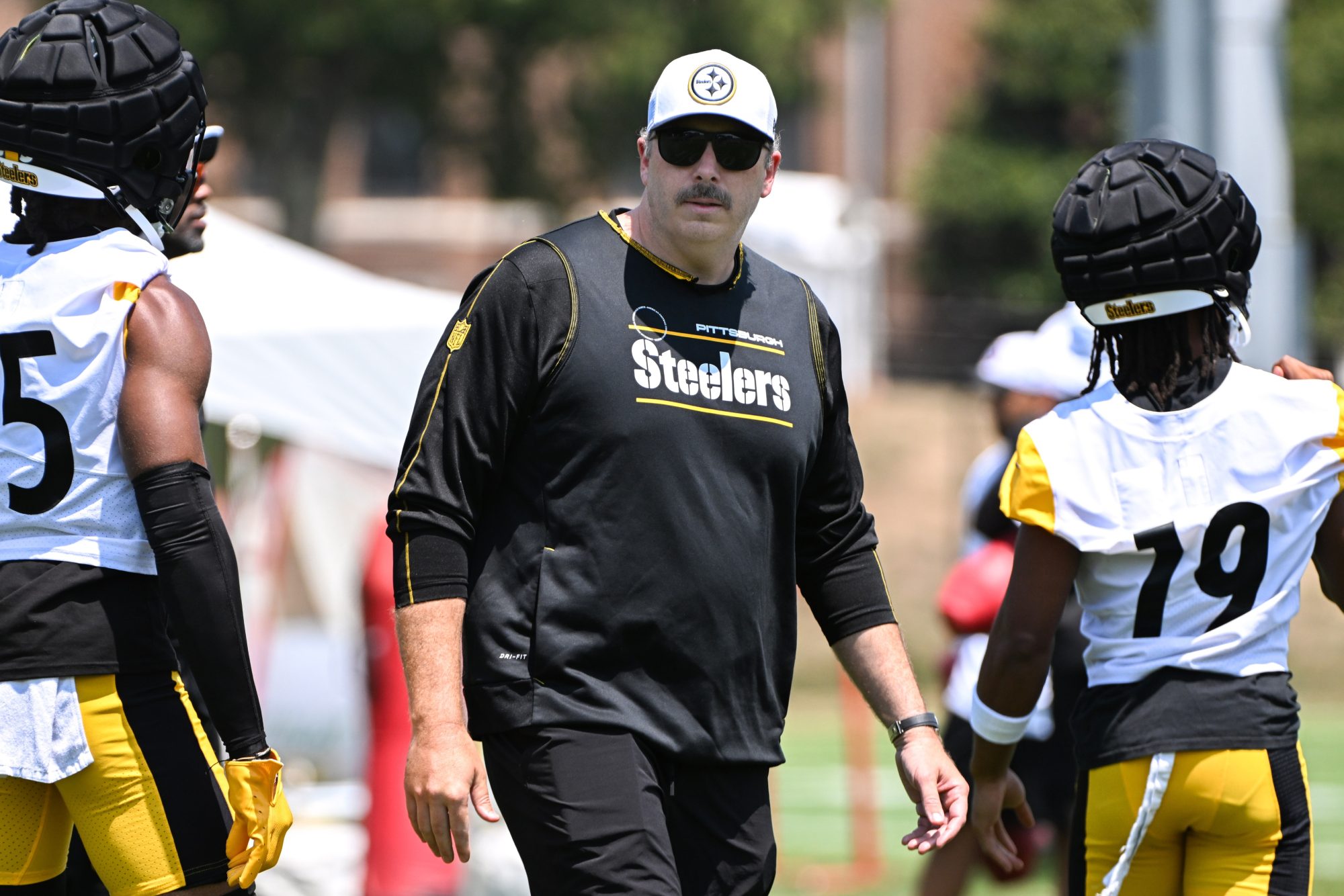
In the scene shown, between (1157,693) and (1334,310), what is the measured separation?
3422 centimetres

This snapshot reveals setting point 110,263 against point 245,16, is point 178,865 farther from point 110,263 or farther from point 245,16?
point 245,16

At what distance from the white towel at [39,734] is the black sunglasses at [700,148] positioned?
5.05 ft

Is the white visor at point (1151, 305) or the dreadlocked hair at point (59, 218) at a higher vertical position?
the dreadlocked hair at point (59, 218)

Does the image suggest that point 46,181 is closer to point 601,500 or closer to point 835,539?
point 601,500

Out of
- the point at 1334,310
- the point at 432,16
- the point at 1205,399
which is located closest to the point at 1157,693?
the point at 1205,399

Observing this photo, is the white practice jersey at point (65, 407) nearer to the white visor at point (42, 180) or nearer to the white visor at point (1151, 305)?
the white visor at point (42, 180)

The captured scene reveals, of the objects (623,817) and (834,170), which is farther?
(834,170)

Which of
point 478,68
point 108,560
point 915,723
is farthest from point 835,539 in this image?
point 478,68

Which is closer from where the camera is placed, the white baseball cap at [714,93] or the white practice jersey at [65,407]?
the white practice jersey at [65,407]

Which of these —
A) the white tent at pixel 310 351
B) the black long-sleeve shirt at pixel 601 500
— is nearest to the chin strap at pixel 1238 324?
the black long-sleeve shirt at pixel 601 500

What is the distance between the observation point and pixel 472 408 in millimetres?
3582

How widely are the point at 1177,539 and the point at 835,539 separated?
74 centimetres

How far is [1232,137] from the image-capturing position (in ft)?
27.0

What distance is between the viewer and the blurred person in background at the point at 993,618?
5.87 meters
